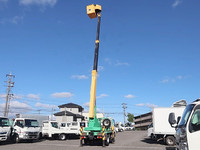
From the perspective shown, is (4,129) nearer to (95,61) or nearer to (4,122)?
(4,122)

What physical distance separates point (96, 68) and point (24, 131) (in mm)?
8137

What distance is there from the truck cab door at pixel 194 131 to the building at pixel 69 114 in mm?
43716

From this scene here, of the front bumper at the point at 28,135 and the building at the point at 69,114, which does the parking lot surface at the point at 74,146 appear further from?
the building at the point at 69,114

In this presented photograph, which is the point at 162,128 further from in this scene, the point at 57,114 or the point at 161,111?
the point at 57,114

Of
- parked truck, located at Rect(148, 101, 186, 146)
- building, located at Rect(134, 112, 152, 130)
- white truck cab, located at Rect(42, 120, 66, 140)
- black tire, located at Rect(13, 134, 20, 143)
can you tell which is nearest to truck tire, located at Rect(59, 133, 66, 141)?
white truck cab, located at Rect(42, 120, 66, 140)

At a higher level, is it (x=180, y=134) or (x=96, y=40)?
(x=96, y=40)

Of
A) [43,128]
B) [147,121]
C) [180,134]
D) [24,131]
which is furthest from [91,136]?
[147,121]

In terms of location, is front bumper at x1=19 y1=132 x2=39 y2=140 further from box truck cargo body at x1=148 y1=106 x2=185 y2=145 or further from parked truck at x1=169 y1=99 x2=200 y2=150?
parked truck at x1=169 y1=99 x2=200 y2=150

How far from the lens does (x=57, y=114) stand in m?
53.3

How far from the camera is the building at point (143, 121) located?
88.5 metres

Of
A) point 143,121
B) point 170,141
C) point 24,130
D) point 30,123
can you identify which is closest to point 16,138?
point 24,130

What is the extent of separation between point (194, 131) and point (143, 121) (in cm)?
9596

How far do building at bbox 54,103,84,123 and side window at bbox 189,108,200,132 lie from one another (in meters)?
43.7

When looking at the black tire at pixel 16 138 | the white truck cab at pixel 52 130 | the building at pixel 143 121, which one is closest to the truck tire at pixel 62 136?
the white truck cab at pixel 52 130
